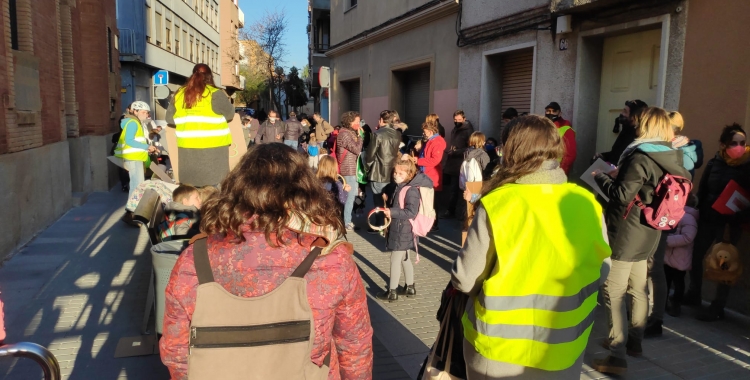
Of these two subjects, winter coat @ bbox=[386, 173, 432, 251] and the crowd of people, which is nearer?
the crowd of people

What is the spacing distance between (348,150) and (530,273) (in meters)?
7.10

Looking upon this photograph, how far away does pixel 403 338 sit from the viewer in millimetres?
4840

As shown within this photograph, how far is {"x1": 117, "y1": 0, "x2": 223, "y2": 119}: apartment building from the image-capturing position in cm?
2495

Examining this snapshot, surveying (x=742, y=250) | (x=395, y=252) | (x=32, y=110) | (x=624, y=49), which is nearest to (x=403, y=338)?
(x=395, y=252)

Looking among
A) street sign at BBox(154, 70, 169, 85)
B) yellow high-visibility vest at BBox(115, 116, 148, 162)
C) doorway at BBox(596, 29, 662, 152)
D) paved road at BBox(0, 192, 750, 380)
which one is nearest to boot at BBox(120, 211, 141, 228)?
yellow high-visibility vest at BBox(115, 116, 148, 162)

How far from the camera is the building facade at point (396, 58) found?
11594 millimetres

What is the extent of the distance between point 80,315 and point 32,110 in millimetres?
4498

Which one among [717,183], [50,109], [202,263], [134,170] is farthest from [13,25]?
[717,183]

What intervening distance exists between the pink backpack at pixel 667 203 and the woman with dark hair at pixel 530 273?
1.64 meters

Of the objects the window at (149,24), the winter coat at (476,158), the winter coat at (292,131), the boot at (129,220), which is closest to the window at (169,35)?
the window at (149,24)

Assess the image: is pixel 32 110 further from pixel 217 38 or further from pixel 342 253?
pixel 217 38

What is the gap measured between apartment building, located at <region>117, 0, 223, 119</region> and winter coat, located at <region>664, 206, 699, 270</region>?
16.4 metres

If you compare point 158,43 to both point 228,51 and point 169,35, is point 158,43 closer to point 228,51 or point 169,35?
point 169,35

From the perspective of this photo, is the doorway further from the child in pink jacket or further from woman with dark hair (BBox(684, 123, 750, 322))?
the child in pink jacket
